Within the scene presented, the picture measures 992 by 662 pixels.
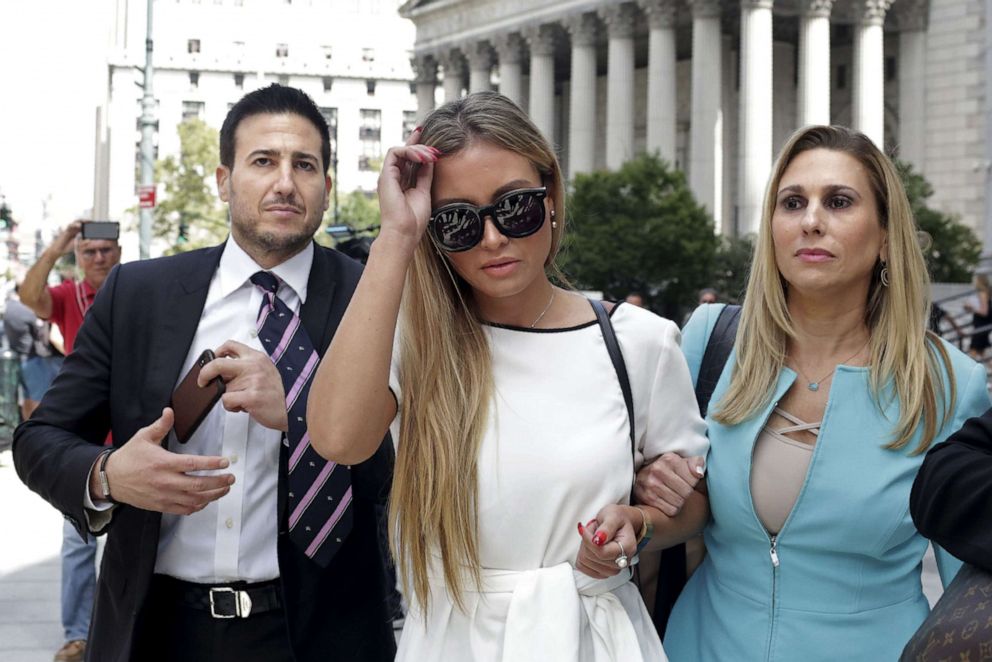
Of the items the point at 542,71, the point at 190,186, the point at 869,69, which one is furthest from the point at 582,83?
the point at 190,186

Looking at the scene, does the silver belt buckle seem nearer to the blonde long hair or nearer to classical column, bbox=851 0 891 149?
the blonde long hair

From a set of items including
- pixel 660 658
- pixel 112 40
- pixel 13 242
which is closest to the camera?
pixel 660 658

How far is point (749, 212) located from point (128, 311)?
49.8 meters


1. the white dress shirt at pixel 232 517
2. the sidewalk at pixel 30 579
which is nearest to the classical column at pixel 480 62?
the sidewalk at pixel 30 579

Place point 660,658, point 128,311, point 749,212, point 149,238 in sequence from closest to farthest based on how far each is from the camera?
point 660,658, point 128,311, point 149,238, point 749,212

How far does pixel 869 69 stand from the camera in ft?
182

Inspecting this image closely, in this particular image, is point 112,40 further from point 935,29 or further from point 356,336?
point 356,336

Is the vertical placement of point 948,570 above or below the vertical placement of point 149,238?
below

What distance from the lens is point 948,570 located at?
11.1 ft

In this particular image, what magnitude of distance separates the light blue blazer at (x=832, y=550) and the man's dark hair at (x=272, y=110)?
1.61 m

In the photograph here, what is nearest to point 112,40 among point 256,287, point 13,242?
point 13,242

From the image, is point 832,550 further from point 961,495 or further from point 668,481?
point 961,495

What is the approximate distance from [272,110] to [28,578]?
311 inches

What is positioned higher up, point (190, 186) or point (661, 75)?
point (661, 75)
